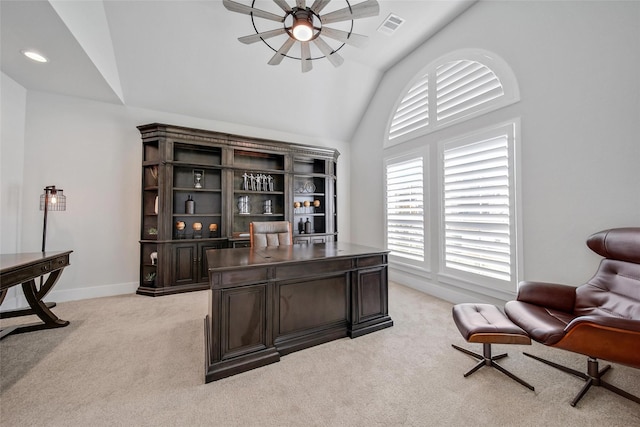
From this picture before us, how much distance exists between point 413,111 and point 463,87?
0.84 meters

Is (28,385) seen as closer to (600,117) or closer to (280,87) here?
(280,87)

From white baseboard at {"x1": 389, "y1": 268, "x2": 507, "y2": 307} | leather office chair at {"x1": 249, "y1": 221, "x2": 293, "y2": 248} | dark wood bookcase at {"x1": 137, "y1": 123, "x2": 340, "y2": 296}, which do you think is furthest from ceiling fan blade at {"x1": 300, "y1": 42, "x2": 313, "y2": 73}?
white baseboard at {"x1": 389, "y1": 268, "x2": 507, "y2": 307}

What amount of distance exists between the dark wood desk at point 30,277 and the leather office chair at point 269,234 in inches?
77.1

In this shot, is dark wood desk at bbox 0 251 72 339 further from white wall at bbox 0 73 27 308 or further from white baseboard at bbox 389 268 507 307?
white baseboard at bbox 389 268 507 307

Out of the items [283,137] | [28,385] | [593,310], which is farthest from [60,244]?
[593,310]

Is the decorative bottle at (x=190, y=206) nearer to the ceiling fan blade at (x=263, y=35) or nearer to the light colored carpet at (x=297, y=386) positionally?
the light colored carpet at (x=297, y=386)

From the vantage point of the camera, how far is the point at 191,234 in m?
4.24

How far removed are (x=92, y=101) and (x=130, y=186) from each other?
4.34 feet

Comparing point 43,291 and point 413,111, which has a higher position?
point 413,111

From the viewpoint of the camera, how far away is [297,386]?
1.75 metres

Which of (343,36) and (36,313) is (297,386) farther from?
(343,36)

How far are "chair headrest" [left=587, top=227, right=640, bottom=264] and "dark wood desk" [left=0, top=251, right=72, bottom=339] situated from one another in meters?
4.65

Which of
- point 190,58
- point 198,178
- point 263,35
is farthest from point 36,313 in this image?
point 263,35

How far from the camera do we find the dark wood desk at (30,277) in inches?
77.6
